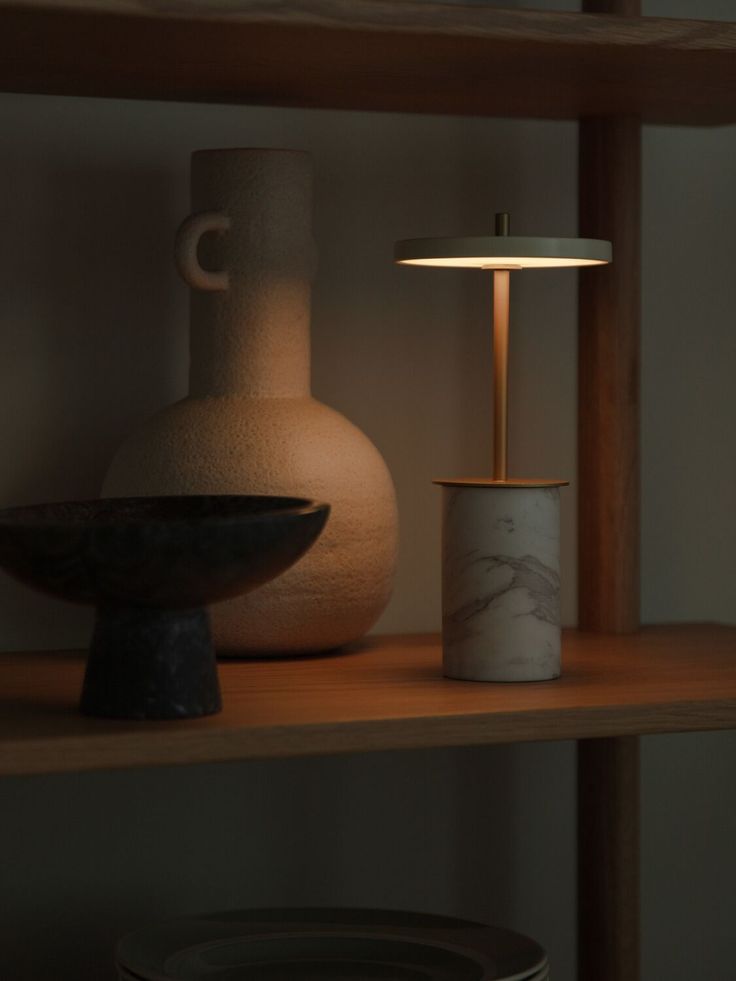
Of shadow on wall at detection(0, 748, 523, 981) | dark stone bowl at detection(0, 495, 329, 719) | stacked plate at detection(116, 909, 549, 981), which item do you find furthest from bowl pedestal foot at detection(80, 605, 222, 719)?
shadow on wall at detection(0, 748, 523, 981)

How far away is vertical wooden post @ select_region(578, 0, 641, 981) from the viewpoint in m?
1.22

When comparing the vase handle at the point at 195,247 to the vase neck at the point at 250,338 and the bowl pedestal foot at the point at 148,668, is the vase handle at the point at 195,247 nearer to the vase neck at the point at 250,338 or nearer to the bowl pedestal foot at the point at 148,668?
the vase neck at the point at 250,338

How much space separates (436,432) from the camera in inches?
51.3

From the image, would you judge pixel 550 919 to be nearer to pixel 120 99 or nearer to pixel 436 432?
pixel 436 432

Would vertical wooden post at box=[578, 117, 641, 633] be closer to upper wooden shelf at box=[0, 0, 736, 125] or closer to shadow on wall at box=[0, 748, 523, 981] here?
upper wooden shelf at box=[0, 0, 736, 125]

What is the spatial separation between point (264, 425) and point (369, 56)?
0.81ft

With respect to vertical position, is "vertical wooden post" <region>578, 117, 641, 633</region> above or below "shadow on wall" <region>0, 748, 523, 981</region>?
above

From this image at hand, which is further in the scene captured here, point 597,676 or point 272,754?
point 597,676

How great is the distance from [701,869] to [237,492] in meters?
0.64

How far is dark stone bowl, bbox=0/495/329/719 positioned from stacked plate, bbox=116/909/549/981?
0.89ft

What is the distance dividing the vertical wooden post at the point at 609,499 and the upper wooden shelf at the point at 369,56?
5cm

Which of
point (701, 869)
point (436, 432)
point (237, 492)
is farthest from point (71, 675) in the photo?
point (701, 869)

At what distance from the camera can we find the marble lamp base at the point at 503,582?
996mm

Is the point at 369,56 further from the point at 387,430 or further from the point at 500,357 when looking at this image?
the point at 387,430
